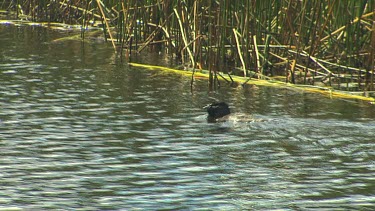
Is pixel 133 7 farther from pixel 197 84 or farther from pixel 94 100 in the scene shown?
pixel 94 100

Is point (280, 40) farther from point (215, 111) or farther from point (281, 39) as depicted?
point (215, 111)

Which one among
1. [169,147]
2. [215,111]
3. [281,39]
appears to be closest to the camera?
[169,147]

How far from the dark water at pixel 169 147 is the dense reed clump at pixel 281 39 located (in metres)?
0.78

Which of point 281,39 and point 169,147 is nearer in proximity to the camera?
point 169,147

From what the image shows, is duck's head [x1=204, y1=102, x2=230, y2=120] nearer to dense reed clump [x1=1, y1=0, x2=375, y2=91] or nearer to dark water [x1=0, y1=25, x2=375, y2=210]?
dark water [x1=0, y1=25, x2=375, y2=210]

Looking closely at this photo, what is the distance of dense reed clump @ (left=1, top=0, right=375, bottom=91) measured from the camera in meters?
15.4

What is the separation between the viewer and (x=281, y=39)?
55.0 feet

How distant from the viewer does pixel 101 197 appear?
28.2 feet

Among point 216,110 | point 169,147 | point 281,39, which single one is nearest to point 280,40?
point 281,39

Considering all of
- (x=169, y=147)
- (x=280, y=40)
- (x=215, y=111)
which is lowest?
(x=169, y=147)

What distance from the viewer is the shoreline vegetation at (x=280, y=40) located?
1536 centimetres

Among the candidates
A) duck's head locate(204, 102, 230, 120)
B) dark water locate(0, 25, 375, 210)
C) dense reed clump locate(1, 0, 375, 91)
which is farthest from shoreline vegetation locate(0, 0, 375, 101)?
duck's head locate(204, 102, 230, 120)

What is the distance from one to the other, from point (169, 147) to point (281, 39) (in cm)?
637

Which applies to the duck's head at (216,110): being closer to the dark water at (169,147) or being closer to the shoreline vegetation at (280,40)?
the dark water at (169,147)
